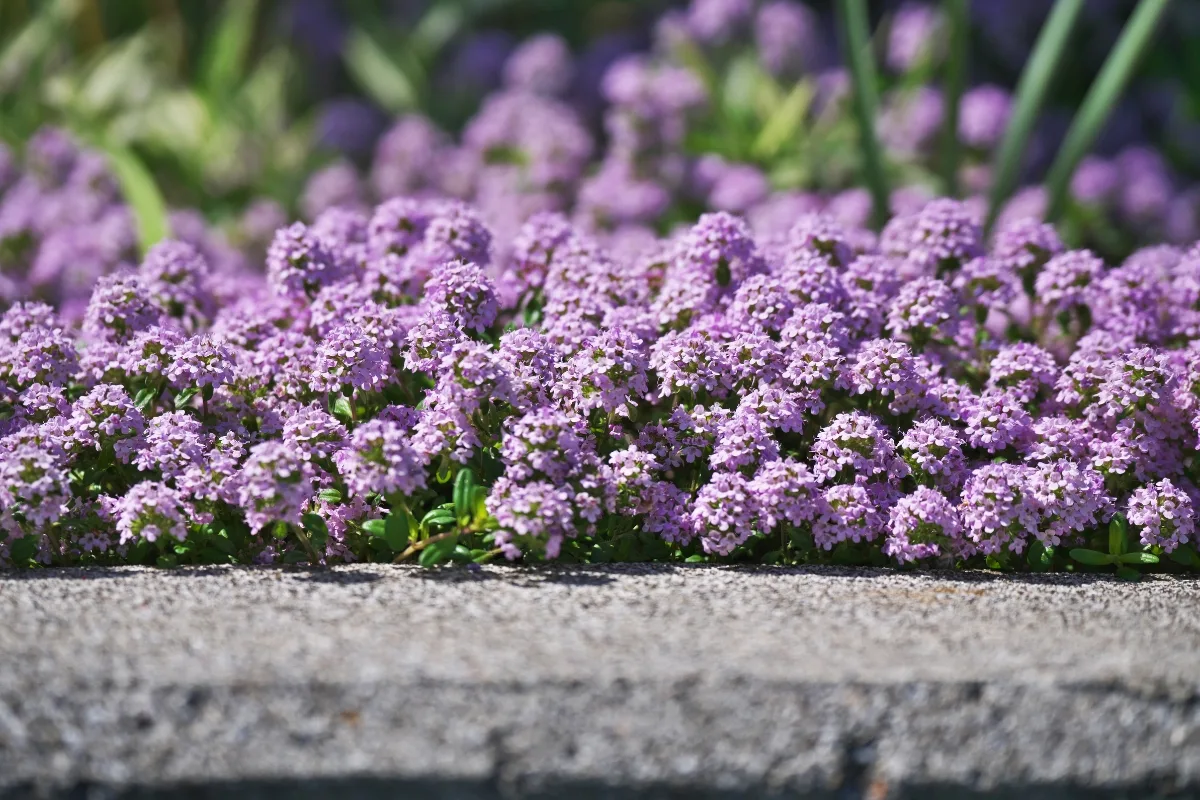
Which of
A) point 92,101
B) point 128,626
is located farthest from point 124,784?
point 92,101

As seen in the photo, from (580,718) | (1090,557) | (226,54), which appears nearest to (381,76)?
(226,54)

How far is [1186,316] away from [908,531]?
1.05m

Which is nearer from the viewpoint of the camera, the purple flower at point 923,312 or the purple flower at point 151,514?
the purple flower at point 151,514

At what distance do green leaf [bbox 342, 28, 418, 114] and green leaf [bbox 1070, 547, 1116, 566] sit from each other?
17.1 ft

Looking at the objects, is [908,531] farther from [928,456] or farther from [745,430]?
[745,430]

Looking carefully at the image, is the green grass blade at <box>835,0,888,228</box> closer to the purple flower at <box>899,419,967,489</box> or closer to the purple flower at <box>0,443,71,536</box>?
the purple flower at <box>899,419,967,489</box>

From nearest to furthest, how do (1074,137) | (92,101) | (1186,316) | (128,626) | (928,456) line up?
(128,626)
(928,456)
(1186,316)
(1074,137)
(92,101)

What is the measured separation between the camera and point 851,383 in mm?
3029

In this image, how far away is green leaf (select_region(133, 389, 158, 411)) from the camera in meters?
3.05

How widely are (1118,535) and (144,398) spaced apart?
215 centimetres

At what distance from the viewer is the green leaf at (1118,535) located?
9.57 feet

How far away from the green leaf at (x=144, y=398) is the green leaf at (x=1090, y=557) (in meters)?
2.04

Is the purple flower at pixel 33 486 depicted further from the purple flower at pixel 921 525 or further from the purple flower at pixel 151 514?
the purple flower at pixel 921 525

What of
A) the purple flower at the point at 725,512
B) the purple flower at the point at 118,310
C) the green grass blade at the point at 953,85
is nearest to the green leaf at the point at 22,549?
the purple flower at the point at 118,310
